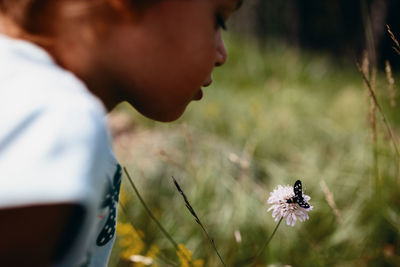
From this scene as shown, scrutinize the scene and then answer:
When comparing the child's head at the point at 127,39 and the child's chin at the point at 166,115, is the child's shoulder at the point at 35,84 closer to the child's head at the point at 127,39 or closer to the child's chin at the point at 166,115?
the child's head at the point at 127,39

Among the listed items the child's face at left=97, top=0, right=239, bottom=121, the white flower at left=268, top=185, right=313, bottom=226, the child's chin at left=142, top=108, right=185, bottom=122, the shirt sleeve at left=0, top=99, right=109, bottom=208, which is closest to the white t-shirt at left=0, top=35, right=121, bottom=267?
the shirt sleeve at left=0, top=99, right=109, bottom=208

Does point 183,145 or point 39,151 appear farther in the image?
point 183,145

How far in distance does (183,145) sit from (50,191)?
189 centimetres

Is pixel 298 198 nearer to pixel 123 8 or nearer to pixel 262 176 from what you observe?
pixel 123 8

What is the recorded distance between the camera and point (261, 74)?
4.38 meters

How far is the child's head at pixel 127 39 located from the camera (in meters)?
0.60

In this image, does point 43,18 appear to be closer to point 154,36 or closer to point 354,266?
point 154,36

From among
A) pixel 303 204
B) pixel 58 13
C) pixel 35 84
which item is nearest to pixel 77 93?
pixel 35 84

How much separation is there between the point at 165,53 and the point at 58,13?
7.2 inches

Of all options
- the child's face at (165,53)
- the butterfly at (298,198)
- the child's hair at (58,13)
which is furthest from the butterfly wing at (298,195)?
the child's hair at (58,13)

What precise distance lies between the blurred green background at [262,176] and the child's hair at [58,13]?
0.55 metres

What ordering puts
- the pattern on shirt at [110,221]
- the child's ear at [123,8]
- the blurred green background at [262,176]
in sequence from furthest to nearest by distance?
the blurred green background at [262,176] → the pattern on shirt at [110,221] → the child's ear at [123,8]

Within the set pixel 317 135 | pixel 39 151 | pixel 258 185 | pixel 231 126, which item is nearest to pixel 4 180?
pixel 39 151

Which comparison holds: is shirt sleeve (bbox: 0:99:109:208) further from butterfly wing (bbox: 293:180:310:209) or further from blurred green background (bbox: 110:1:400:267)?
blurred green background (bbox: 110:1:400:267)
